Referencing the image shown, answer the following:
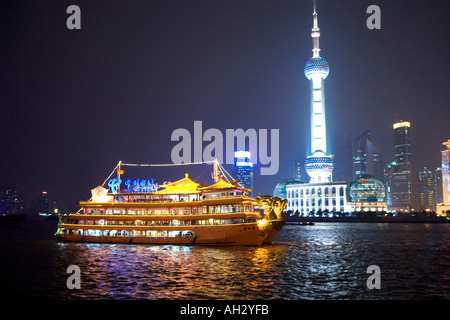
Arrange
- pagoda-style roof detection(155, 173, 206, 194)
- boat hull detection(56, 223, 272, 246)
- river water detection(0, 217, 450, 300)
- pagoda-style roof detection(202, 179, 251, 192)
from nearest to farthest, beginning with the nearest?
river water detection(0, 217, 450, 300)
boat hull detection(56, 223, 272, 246)
pagoda-style roof detection(202, 179, 251, 192)
pagoda-style roof detection(155, 173, 206, 194)

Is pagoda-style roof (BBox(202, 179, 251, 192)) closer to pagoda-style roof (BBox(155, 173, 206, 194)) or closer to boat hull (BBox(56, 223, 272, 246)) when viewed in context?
pagoda-style roof (BBox(155, 173, 206, 194))

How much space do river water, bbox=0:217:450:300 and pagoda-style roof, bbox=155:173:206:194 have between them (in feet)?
35.1

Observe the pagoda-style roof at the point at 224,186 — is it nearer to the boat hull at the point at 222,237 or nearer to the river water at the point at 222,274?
the boat hull at the point at 222,237

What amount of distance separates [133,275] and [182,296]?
405 inches

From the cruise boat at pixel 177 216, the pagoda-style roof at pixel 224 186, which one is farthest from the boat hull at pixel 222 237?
the pagoda-style roof at pixel 224 186

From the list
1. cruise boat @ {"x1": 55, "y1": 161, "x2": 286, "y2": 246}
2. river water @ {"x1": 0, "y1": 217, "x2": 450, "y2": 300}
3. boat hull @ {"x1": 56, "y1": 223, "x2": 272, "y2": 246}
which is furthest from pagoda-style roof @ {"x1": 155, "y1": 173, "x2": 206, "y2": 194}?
river water @ {"x1": 0, "y1": 217, "x2": 450, "y2": 300}

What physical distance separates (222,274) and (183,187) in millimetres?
29198

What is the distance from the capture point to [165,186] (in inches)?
2635

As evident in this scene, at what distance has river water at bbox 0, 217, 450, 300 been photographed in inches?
1190

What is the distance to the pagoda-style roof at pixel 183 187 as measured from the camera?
64.5m

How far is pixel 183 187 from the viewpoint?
65.4 m

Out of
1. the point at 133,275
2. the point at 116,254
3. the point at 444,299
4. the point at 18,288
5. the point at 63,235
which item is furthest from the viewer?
the point at 63,235

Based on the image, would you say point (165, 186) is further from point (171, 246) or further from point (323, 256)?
point (323, 256)

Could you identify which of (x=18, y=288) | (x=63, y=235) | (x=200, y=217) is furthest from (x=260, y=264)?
(x=63, y=235)
